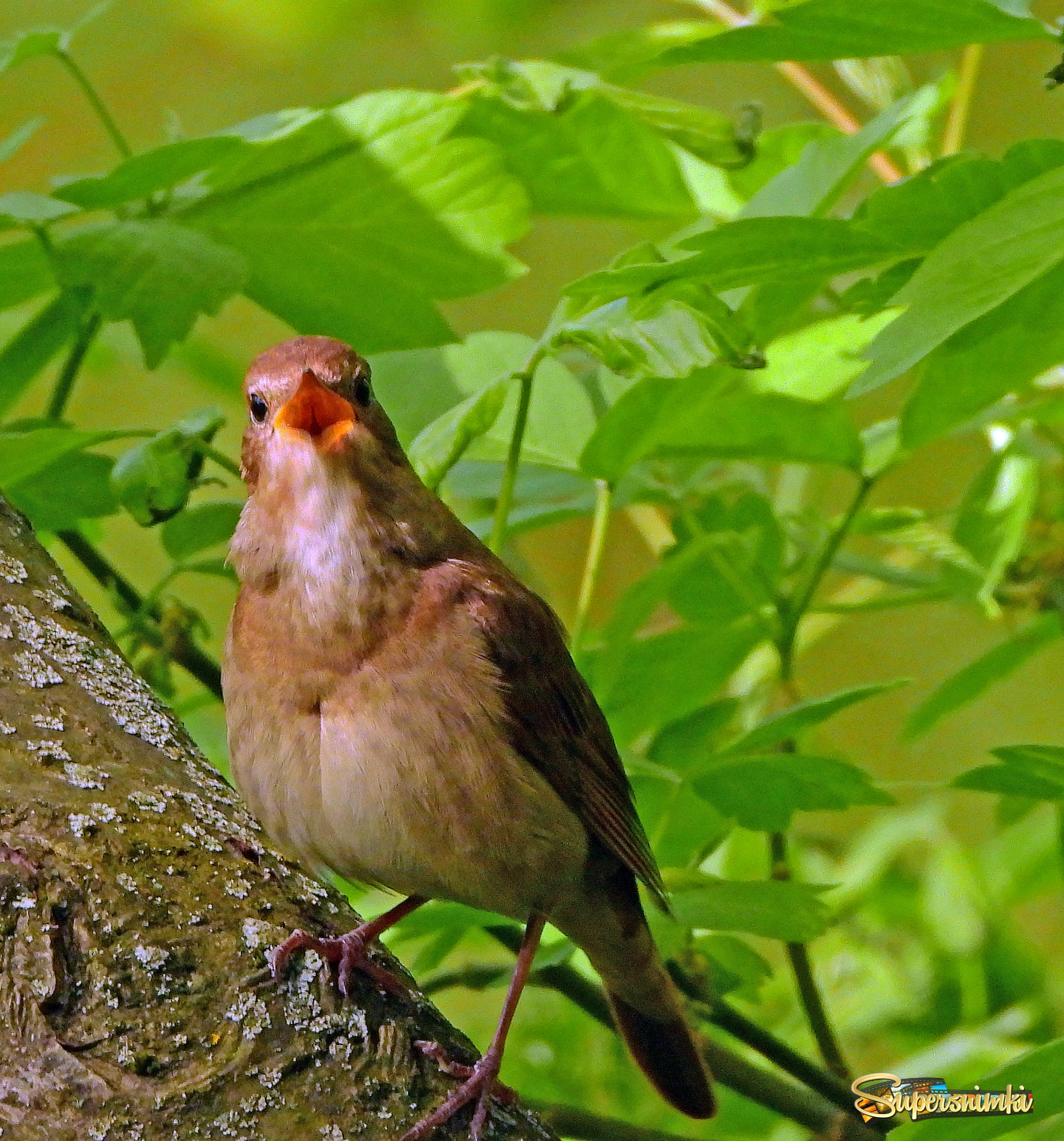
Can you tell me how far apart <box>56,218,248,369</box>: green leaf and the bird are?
0.22 meters

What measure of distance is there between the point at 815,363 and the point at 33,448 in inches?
47.0

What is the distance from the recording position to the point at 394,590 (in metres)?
2.10

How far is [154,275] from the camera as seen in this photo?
1.92 meters

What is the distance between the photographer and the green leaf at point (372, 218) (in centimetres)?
204

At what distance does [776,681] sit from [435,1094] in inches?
46.7

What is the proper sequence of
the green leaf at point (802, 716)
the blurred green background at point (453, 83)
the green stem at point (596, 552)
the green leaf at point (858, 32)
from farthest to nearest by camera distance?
the blurred green background at point (453, 83) < the green stem at point (596, 552) < the green leaf at point (802, 716) < the green leaf at point (858, 32)

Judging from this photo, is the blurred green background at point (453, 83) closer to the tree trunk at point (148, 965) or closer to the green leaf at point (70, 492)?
the green leaf at point (70, 492)

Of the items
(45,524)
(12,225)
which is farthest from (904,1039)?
(12,225)

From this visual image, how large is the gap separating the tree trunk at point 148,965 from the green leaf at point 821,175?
41.9 inches

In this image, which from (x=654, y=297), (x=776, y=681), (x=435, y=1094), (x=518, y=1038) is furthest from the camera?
(x=518, y=1038)

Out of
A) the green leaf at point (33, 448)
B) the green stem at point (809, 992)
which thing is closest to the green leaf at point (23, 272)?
the green leaf at point (33, 448)

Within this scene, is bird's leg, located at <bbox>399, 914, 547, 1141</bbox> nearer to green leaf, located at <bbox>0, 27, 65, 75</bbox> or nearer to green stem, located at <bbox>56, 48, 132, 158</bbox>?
green stem, located at <bbox>56, 48, 132, 158</bbox>

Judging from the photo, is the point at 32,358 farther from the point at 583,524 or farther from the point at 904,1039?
the point at 583,524

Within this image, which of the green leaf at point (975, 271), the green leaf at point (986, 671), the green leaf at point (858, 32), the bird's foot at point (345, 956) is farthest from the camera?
A: the green leaf at point (986, 671)
